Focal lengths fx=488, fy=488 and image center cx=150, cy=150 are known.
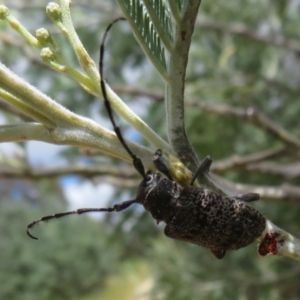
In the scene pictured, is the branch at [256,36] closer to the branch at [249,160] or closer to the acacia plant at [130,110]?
the branch at [249,160]

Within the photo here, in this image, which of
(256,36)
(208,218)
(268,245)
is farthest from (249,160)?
(256,36)

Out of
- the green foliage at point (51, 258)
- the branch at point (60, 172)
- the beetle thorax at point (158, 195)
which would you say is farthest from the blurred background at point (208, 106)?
the green foliage at point (51, 258)

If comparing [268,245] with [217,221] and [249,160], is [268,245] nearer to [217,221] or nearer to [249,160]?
[217,221]

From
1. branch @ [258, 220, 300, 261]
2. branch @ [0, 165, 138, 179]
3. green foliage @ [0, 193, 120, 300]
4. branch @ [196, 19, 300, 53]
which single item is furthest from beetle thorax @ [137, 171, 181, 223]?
green foliage @ [0, 193, 120, 300]

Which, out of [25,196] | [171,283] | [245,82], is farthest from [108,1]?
[25,196]

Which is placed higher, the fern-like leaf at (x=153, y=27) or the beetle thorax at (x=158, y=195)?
the fern-like leaf at (x=153, y=27)

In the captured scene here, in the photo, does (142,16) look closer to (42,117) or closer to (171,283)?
(42,117)
